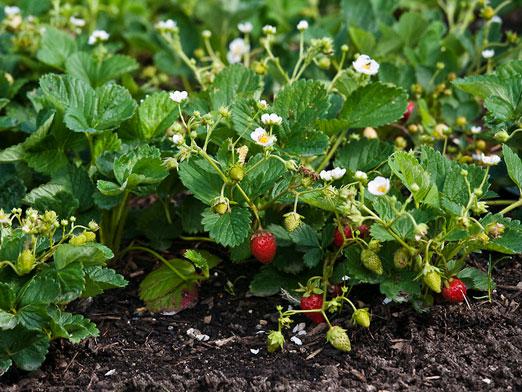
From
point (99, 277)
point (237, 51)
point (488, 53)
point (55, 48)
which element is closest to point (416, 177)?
point (99, 277)

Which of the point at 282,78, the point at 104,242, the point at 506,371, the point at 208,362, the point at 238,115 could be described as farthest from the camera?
the point at 282,78

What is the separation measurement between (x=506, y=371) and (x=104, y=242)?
1220 mm

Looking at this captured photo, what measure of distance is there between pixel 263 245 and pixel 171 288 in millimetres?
351

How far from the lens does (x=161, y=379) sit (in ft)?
7.09

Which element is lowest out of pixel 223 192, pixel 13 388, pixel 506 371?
pixel 13 388

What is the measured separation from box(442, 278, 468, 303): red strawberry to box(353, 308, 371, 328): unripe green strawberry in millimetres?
227

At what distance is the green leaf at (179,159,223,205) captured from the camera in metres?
2.27

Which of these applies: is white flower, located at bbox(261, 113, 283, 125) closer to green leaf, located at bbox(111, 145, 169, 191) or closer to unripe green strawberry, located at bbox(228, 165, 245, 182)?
unripe green strawberry, located at bbox(228, 165, 245, 182)

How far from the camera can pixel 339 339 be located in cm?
218

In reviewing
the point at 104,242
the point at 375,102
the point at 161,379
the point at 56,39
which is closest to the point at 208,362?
the point at 161,379

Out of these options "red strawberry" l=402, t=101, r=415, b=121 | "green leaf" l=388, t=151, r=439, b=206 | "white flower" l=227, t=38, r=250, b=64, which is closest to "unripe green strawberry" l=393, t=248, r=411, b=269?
"green leaf" l=388, t=151, r=439, b=206

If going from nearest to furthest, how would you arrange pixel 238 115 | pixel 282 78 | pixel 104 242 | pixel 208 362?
pixel 208 362
pixel 238 115
pixel 104 242
pixel 282 78

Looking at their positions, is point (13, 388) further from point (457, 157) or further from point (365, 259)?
point (457, 157)

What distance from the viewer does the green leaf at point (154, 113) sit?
2578 mm
